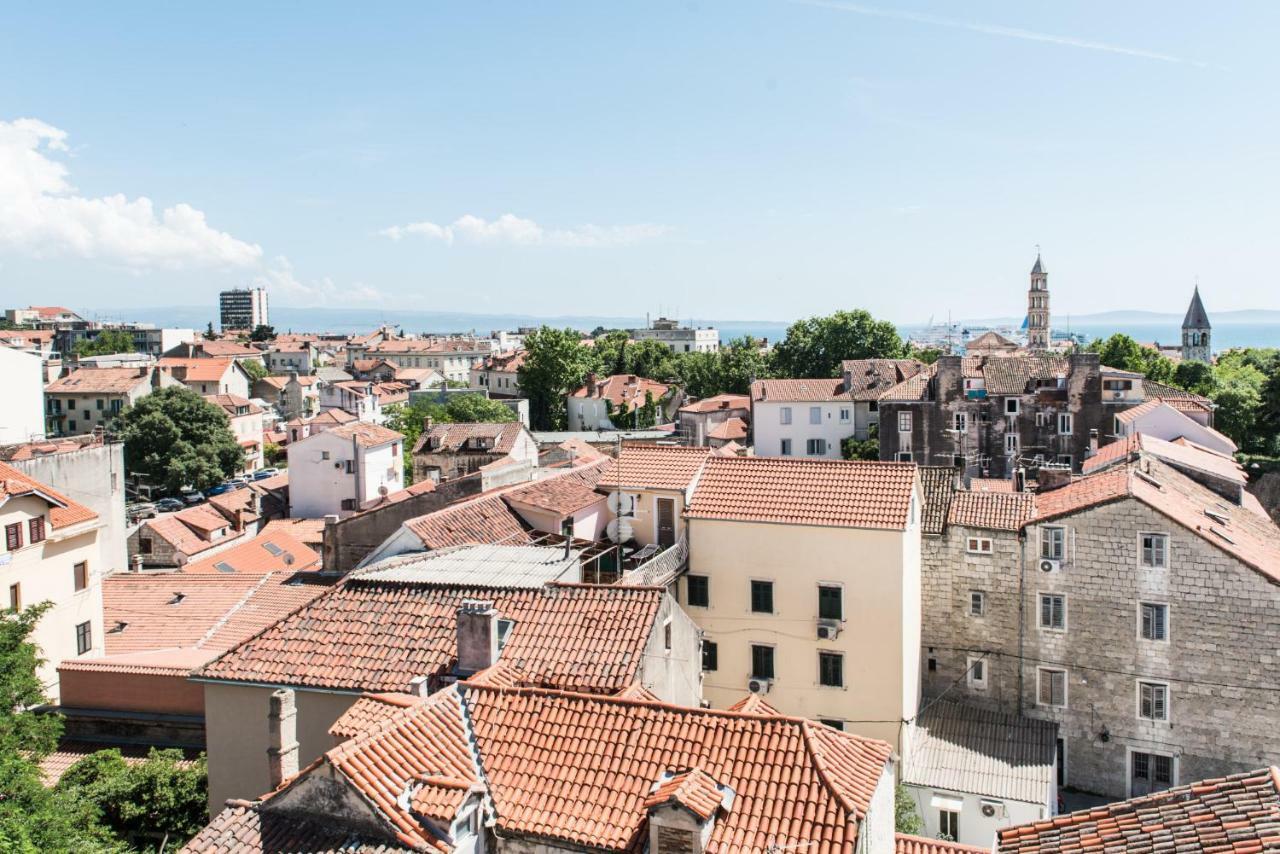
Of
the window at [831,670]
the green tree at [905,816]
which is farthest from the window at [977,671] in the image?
the green tree at [905,816]

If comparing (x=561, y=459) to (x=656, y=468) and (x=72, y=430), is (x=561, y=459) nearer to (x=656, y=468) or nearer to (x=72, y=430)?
(x=656, y=468)

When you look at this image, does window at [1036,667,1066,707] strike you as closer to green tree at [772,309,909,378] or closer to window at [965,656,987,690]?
window at [965,656,987,690]

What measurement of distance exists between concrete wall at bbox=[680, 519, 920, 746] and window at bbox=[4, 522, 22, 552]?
18.0 metres

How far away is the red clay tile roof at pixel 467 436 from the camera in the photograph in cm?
5644

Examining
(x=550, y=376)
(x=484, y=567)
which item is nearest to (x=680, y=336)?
(x=550, y=376)

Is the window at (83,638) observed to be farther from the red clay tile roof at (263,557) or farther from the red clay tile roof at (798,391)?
the red clay tile roof at (798,391)

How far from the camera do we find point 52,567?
26.8 metres

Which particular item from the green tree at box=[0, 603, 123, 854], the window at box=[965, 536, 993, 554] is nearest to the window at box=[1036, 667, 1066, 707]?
the window at box=[965, 536, 993, 554]

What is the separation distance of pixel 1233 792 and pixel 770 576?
14.4 metres

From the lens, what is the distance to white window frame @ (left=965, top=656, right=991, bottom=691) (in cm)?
2719

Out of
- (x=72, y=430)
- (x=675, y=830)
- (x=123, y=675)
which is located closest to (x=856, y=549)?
(x=675, y=830)

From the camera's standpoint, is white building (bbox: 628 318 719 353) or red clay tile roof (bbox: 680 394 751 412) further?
white building (bbox: 628 318 719 353)

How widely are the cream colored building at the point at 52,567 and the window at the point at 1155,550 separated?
28.7 meters

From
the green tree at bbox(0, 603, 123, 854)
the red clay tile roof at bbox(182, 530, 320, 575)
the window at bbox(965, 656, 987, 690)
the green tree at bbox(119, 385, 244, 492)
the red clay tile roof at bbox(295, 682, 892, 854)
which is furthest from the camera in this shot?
the green tree at bbox(119, 385, 244, 492)
